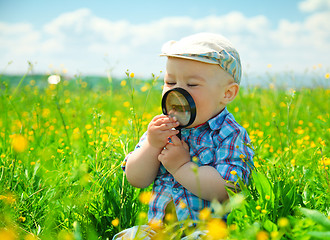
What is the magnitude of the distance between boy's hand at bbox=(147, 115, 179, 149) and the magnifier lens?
3cm

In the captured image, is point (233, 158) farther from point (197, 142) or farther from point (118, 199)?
point (118, 199)

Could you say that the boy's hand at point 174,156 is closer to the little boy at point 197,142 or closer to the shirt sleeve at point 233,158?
the little boy at point 197,142

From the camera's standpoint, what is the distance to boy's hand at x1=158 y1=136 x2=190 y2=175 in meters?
1.62

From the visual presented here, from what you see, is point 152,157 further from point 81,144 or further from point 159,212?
point 81,144

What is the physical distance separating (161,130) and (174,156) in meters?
0.14

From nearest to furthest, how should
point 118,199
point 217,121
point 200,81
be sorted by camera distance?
point 200,81 → point 217,121 → point 118,199

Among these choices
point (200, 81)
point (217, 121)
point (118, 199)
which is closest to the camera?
point (200, 81)

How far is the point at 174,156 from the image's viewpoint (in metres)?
1.62

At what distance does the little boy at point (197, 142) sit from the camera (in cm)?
156

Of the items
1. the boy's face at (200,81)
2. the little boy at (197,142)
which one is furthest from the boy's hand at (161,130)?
the boy's face at (200,81)

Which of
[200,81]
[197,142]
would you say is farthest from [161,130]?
[200,81]

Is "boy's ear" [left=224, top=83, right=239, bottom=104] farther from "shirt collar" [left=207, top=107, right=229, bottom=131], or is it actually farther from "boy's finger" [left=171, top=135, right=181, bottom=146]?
"boy's finger" [left=171, top=135, right=181, bottom=146]

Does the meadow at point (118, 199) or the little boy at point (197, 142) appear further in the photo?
the little boy at point (197, 142)

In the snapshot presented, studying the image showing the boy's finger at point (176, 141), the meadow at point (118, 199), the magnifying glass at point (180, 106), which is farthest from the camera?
the boy's finger at point (176, 141)
